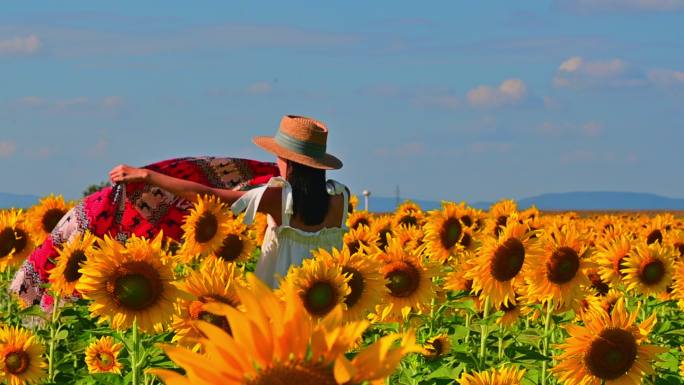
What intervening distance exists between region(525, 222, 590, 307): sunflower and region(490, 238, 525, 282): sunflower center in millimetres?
81

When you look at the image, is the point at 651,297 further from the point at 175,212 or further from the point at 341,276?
the point at 341,276

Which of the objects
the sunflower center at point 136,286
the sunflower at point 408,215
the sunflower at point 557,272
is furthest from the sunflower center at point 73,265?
the sunflower at point 408,215

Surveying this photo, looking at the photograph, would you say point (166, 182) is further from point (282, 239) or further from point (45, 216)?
point (45, 216)

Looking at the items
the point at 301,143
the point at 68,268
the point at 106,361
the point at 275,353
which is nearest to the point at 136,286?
the point at 68,268

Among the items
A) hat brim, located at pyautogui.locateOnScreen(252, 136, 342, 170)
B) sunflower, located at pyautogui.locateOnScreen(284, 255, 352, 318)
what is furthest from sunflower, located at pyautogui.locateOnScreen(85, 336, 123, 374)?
sunflower, located at pyautogui.locateOnScreen(284, 255, 352, 318)

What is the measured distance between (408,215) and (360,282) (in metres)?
7.99

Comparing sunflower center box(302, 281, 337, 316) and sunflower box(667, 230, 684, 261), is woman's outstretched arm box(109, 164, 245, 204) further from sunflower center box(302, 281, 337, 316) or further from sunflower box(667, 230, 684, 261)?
sunflower box(667, 230, 684, 261)

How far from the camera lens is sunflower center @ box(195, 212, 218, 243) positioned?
8312 mm

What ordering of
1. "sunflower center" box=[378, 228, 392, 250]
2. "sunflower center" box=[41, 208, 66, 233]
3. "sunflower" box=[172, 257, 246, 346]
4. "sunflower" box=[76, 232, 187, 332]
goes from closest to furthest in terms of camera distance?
1. "sunflower" box=[172, 257, 246, 346]
2. "sunflower" box=[76, 232, 187, 332]
3. "sunflower center" box=[378, 228, 392, 250]
4. "sunflower center" box=[41, 208, 66, 233]

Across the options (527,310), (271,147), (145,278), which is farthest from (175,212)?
(145,278)

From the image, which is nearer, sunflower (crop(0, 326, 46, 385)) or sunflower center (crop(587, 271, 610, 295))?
sunflower (crop(0, 326, 46, 385))

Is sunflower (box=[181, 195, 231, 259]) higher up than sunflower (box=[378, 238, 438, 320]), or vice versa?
sunflower (box=[378, 238, 438, 320])

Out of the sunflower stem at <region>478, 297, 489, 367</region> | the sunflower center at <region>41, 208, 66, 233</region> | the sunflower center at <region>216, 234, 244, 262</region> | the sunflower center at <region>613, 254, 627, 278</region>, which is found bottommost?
the sunflower center at <region>41, 208, 66, 233</region>

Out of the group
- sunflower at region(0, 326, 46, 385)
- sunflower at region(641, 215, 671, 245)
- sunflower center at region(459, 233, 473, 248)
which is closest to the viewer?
sunflower at region(0, 326, 46, 385)
